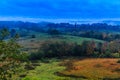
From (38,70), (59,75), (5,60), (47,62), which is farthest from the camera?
(47,62)

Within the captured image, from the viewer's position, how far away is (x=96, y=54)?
136 m

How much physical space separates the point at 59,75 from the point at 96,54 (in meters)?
38.3

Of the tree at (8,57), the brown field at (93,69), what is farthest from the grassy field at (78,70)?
the tree at (8,57)

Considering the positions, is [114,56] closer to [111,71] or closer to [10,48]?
[111,71]

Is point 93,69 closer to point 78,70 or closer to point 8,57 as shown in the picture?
point 78,70

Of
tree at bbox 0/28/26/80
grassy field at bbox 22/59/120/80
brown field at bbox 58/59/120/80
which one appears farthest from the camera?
brown field at bbox 58/59/120/80

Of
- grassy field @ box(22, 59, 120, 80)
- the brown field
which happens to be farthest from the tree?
the brown field

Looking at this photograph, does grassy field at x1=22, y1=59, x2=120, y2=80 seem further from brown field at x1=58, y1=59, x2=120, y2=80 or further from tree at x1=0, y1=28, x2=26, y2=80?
tree at x1=0, y1=28, x2=26, y2=80

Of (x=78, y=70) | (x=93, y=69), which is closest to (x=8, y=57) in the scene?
(x=78, y=70)

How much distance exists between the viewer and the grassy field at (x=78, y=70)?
9694 cm

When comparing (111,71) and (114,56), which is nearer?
(111,71)

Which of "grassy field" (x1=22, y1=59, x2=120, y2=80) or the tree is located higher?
the tree

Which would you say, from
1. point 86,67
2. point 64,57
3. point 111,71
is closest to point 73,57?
point 64,57

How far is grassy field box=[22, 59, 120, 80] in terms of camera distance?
96938mm
